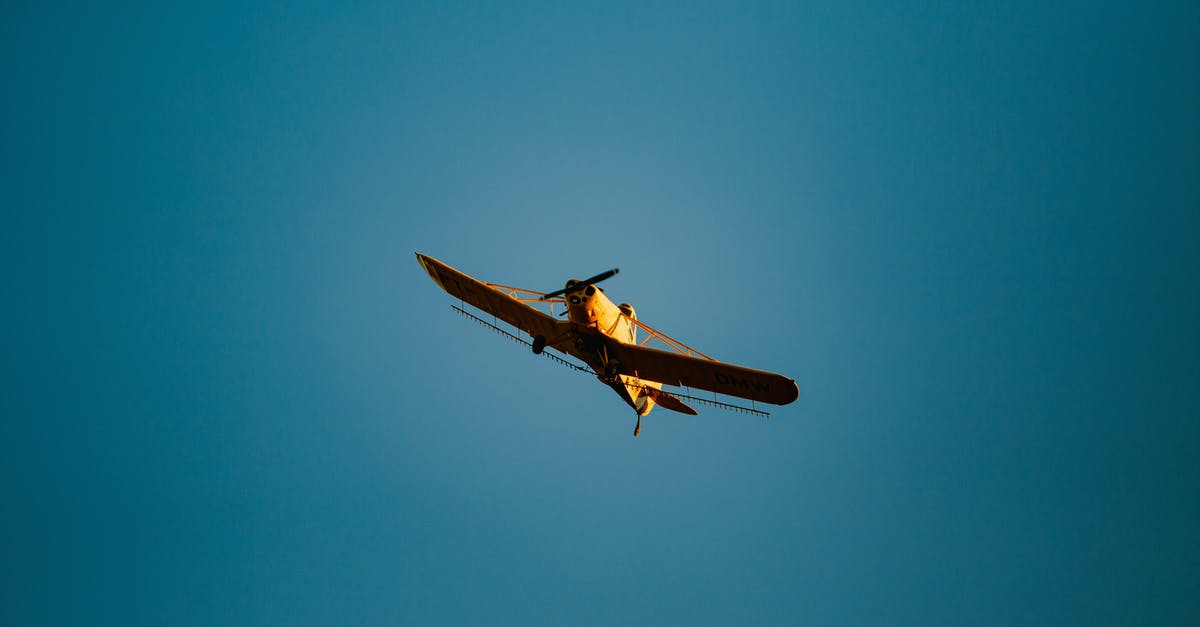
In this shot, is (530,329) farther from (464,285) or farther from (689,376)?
(689,376)

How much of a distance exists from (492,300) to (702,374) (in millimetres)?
7240

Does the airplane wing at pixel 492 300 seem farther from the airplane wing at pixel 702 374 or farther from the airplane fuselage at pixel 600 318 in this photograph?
the airplane wing at pixel 702 374

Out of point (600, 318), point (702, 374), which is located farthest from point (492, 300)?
point (702, 374)

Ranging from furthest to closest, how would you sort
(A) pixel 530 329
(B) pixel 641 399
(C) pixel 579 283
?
(B) pixel 641 399 < (A) pixel 530 329 < (C) pixel 579 283

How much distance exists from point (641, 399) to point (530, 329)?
240 inches

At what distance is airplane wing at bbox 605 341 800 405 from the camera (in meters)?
23.1

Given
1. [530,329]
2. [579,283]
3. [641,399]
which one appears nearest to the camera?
[579,283]

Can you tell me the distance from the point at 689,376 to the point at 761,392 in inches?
88.2

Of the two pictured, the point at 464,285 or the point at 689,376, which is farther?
the point at 464,285

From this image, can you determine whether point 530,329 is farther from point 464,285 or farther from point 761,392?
point 761,392

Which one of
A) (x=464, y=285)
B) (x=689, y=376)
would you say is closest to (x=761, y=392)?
(x=689, y=376)

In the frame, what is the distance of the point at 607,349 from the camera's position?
23719 millimetres

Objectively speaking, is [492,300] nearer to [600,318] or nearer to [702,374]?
[600,318]

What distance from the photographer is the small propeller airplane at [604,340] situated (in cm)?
2305
